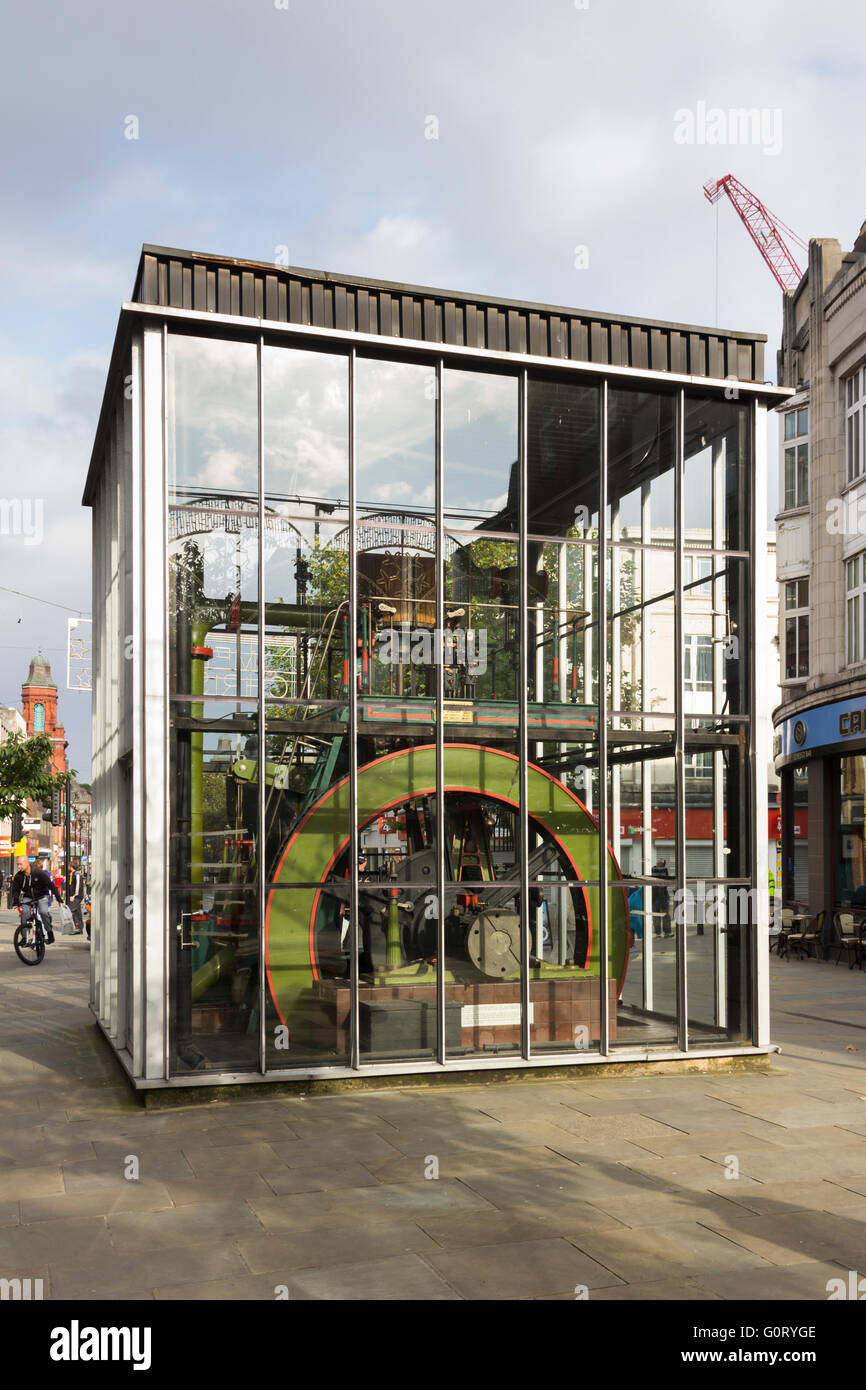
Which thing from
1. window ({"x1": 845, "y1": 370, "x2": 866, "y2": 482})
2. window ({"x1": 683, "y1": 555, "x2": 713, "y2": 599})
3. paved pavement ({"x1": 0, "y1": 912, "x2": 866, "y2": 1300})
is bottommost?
paved pavement ({"x1": 0, "y1": 912, "x2": 866, "y2": 1300})

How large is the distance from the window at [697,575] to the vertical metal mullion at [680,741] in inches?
3.3

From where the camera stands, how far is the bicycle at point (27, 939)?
907 inches

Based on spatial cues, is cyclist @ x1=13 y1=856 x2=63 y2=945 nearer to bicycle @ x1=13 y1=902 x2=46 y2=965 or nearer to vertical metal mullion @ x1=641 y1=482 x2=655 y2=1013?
bicycle @ x1=13 y1=902 x2=46 y2=965

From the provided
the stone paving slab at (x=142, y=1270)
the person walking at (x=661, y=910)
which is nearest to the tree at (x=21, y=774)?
the person walking at (x=661, y=910)

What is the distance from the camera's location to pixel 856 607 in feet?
89.3

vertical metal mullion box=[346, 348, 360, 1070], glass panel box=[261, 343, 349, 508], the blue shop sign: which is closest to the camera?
vertical metal mullion box=[346, 348, 360, 1070]

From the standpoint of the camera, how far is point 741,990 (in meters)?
13.2

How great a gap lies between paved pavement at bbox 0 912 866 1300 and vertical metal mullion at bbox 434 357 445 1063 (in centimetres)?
89

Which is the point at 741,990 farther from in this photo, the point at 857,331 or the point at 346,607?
the point at 857,331

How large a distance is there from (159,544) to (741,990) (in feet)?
24.5

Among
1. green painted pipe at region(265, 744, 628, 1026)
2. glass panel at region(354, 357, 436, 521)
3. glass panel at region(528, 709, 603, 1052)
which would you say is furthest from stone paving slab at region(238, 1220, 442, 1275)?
glass panel at region(354, 357, 436, 521)

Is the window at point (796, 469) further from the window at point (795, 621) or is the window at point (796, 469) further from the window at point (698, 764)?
the window at point (698, 764)

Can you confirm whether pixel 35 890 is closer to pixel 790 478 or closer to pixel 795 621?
pixel 795 621

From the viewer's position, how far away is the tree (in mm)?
34844
